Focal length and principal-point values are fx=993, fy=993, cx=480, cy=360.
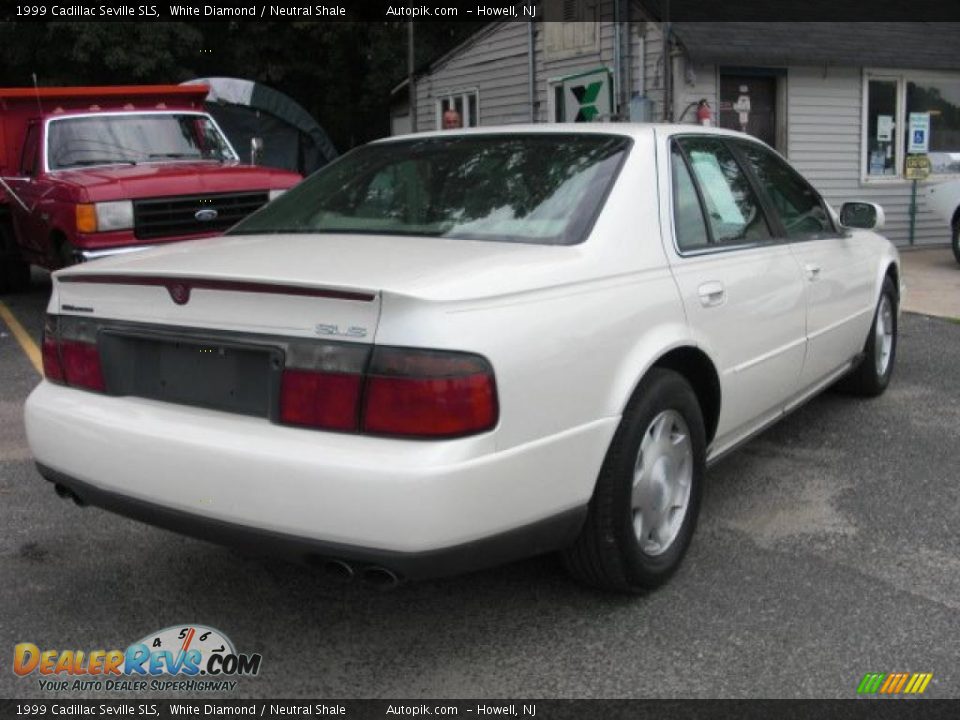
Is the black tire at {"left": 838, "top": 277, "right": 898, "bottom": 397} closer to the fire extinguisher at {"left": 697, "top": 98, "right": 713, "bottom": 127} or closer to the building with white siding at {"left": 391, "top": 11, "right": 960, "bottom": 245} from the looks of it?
the fire extinguisher at {"left": 697, "top": 98, "right": 713, "bottom": 127}

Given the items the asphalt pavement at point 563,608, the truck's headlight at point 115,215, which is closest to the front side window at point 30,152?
the truck's headlight at point 115,215

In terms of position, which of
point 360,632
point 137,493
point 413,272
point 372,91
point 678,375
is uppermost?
point 372,91

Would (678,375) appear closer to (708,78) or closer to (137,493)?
(137,493)

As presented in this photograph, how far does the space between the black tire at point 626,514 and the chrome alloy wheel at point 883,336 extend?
2720 millimetres

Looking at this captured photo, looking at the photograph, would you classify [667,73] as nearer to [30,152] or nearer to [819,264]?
[30,152]

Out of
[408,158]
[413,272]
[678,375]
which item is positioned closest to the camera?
[413,272]

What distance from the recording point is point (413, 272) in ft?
8.73

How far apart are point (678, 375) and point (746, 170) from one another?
51.4 inches

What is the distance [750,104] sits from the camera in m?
12.7

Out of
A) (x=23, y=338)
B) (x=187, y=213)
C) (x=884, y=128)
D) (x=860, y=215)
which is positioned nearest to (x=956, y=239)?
(x=884, y=128)

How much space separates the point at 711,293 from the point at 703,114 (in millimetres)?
8707

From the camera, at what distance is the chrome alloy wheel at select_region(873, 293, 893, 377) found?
563 centimetres

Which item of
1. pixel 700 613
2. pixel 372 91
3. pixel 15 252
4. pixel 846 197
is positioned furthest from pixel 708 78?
pixel 372 91

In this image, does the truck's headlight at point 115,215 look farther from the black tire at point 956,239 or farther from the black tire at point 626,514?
the black tire at point 956,239
